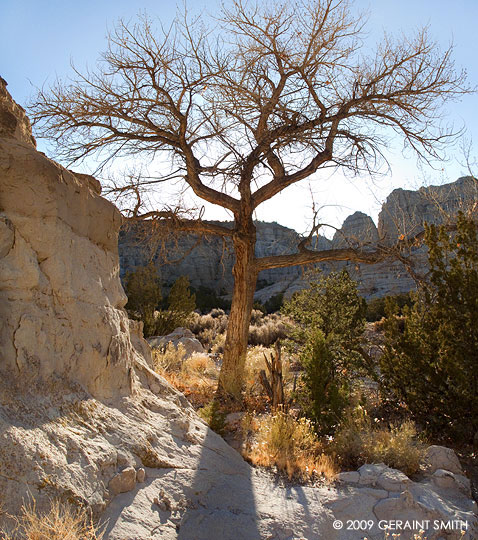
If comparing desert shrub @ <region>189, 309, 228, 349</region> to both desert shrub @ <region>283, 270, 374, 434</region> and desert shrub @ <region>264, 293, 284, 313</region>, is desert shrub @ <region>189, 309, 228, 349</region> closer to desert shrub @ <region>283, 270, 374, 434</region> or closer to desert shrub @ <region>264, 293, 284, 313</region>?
desert shrub @ <region>283, 270, 374, 434</region>

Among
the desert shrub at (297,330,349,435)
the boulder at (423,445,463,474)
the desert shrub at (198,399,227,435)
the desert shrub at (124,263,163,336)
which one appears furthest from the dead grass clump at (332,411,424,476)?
the desert shrub at (124,263,163,336)

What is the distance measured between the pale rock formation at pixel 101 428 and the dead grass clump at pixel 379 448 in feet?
1.21

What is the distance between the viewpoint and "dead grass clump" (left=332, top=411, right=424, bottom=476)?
5797 millimetres

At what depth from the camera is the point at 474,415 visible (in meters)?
6.66

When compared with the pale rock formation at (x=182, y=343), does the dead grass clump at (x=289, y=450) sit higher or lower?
lower

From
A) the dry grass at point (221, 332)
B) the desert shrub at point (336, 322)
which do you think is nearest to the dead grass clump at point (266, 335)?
the dry grass at point (221, 332)

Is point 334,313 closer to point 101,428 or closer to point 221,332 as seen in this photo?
point 101,428

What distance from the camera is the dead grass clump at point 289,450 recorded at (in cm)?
547

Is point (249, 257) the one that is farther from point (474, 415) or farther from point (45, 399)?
point (45, 399)

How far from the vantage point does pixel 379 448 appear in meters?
5.96

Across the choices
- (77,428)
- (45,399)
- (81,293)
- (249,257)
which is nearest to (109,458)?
(77,428)

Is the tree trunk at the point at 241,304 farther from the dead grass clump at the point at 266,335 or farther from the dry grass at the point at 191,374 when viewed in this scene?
the dead grass clump at the point at 266,335

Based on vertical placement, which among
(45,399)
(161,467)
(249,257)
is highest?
(249,257)

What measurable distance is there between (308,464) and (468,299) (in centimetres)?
355
